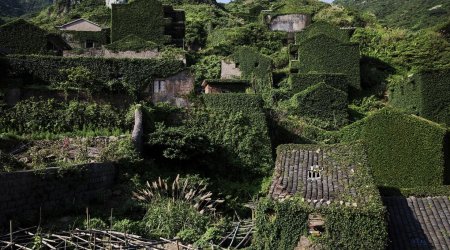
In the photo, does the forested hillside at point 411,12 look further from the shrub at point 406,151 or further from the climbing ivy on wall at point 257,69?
the shrub at point 406,151

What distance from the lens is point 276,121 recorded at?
27.1m

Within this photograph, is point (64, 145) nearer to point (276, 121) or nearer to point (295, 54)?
point (276, 121)

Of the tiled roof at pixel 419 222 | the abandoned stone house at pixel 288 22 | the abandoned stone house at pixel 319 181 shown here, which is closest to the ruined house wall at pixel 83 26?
the abandoned stone house at pixel 288 22

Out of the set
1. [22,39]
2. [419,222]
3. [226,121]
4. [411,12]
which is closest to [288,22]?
[22,39]

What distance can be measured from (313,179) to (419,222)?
130 inches

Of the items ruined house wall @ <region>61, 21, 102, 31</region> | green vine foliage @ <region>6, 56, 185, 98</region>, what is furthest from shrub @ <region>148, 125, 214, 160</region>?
ruined house wall @ <region>61, 21, 102, 31</region>

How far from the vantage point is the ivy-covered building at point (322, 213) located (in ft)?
37.5

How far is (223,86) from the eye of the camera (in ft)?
99.0

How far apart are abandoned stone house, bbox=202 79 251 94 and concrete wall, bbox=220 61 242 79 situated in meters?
7.80

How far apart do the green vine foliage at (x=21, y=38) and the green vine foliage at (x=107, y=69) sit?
8.74 metres

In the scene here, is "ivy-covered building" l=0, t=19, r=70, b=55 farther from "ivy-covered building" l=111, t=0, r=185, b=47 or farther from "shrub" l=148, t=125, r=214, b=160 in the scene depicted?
"shrub" l=148, t=125, r=214, b=160

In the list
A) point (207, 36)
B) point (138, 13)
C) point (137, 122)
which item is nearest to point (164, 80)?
point (137, 122)

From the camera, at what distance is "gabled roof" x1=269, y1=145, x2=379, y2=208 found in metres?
12.2

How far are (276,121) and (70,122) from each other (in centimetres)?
1085
